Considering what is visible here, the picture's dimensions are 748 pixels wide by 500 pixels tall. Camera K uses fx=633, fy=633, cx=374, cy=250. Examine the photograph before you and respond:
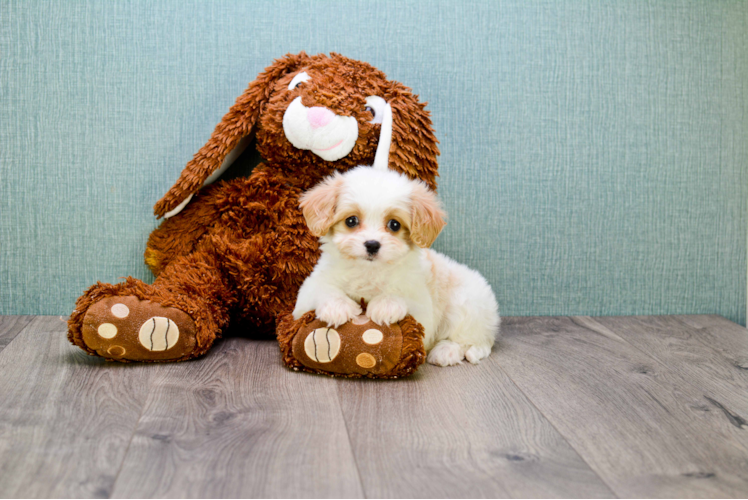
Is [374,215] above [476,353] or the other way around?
above

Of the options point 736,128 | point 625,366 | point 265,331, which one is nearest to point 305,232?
point 265,331

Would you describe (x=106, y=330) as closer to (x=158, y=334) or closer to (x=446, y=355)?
(x=158, y=334)

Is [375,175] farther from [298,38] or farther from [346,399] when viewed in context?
[298,38]

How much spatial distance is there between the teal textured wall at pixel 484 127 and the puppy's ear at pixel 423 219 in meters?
0.58

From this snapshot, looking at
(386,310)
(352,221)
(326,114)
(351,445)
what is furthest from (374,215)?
(351,445)

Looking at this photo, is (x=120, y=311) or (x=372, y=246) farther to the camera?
(x=120, y=311)

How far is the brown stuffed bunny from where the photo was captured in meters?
1.56

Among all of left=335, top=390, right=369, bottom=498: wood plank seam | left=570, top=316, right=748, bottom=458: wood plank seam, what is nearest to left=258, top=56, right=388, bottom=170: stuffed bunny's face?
left=335, top=390, right=369, bottom=498: wood plank seam

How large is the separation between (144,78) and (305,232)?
0.67 metres

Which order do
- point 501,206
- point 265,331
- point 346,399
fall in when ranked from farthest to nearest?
1. point 501,206
2. point 265,331
3. point 346,399

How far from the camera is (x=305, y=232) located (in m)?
1.63

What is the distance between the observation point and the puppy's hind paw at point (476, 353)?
5.06ft

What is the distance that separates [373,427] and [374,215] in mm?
427

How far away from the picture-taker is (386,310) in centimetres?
138
